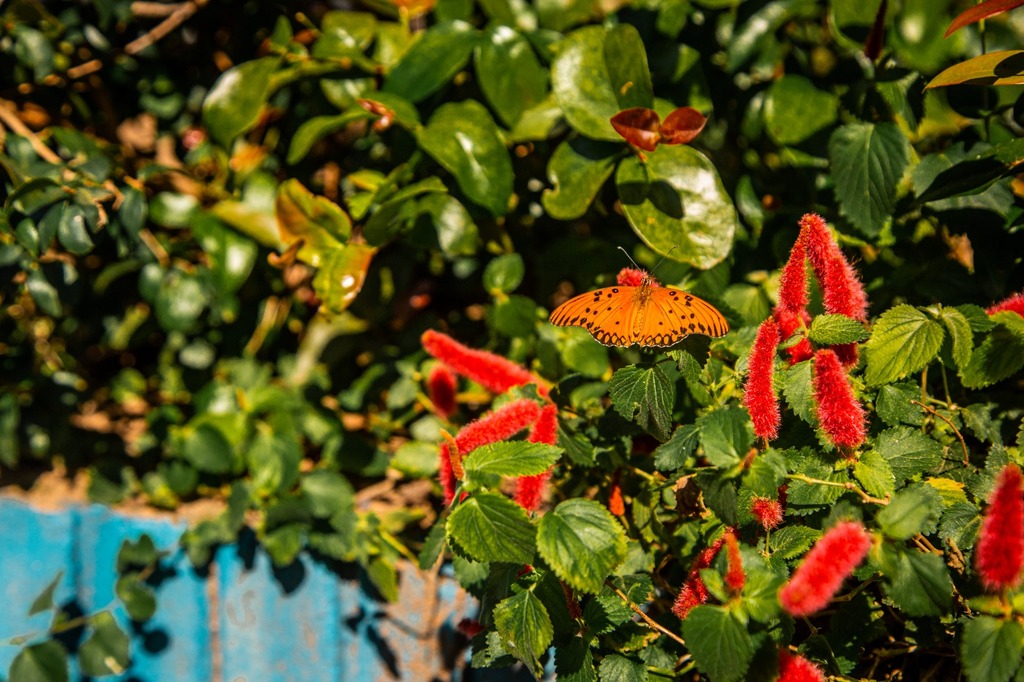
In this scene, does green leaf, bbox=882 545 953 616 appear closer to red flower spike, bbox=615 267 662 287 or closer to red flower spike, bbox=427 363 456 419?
red flower spike, bbox=615 267 662 287

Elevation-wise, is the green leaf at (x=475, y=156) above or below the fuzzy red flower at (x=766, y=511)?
above

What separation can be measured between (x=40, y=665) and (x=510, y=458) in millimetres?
1263

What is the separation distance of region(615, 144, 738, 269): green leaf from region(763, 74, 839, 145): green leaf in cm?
26

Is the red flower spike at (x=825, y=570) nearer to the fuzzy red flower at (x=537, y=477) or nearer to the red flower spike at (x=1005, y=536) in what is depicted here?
the red flower spike at (x=1005, y=536)

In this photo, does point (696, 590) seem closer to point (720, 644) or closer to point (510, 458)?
point (720, 644)

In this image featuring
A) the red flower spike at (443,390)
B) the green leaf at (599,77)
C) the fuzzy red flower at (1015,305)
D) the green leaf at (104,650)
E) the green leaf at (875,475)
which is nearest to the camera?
the green leaf at (875,475)

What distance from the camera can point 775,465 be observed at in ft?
3.28

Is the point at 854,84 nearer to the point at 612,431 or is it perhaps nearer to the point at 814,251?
the point at 814,251

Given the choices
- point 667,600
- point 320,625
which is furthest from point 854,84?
point 320,625

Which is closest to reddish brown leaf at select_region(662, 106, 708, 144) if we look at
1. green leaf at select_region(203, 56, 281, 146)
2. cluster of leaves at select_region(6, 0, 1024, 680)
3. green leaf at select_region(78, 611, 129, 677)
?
cluster of leaves at select_region(6, 0, 1024, 680)

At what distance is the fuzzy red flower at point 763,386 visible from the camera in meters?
0.97

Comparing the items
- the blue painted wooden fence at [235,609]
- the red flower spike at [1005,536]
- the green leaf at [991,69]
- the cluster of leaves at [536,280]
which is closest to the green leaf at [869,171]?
the cluster of leaves at [536,280]

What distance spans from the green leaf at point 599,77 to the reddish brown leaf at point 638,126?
3.2 inches

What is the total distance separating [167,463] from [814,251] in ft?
5.68
